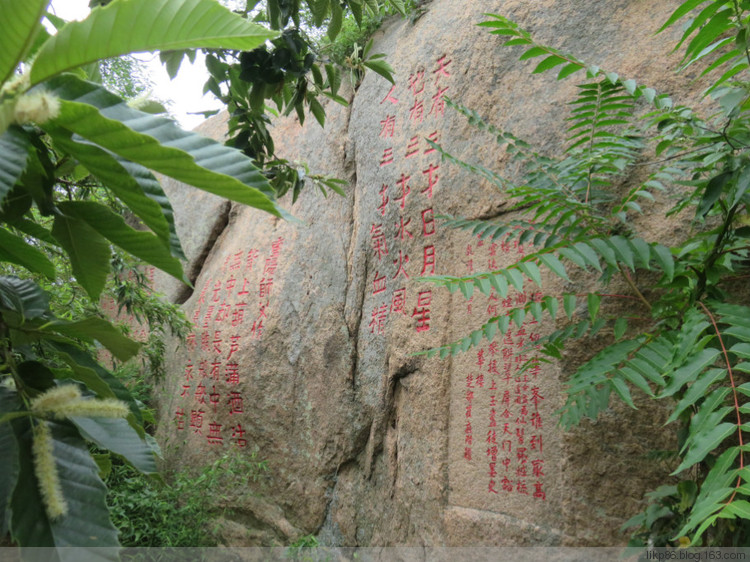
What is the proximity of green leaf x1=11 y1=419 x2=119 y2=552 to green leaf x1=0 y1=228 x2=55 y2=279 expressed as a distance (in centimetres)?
25

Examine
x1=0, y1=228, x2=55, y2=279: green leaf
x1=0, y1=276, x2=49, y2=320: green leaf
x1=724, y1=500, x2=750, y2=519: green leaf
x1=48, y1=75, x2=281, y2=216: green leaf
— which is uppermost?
x1=48, y1=75, x2=281, y2=216: green leaf

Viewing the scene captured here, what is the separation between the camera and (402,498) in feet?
8.38

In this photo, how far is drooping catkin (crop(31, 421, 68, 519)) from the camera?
1.54 feet

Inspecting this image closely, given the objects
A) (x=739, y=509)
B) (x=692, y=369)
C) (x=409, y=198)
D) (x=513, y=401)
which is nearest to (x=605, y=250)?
(x=692, y=369)

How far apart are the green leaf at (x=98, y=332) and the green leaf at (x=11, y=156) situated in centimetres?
25

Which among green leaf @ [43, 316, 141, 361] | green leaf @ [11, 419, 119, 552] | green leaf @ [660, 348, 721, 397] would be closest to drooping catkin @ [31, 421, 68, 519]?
green leaf @ [11, 419, 119, 552]

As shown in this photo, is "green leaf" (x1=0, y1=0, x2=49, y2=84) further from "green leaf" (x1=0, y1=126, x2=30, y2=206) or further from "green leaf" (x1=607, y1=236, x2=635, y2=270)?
"green leaf" (x1=607, y1=236, x2=635, y2=270)

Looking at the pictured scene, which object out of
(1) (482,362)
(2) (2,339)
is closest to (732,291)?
(1) (482,362)

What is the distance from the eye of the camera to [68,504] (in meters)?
0.50

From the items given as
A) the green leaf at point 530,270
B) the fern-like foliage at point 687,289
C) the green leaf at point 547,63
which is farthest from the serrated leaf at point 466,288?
the green leaf at point 547,63

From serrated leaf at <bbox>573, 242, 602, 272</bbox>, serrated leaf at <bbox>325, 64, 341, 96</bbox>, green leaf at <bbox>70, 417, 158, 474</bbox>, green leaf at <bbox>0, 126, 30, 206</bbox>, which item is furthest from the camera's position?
serrated leaf at <bbox>325, 64, 341, 96</bbox>

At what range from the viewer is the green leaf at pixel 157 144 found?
466mm

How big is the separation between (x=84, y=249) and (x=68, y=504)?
1.14ft

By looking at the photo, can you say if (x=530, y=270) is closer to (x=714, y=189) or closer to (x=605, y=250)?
(x=605, y=250)
